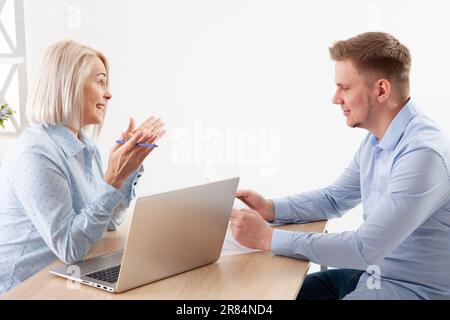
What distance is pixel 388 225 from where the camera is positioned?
1.53m

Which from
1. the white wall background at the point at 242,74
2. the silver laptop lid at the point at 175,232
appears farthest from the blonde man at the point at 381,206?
the white wall background at the point at 242,74

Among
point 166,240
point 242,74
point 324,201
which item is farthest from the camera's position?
point 242,74

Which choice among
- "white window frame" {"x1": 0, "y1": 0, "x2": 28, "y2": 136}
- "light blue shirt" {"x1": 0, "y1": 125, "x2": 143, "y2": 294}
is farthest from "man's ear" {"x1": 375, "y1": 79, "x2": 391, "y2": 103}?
"white window frame" {"x1": 0, "y1": 0, "x2": 28, "y2": 136}

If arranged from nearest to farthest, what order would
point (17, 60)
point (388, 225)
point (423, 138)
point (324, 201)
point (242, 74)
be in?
point (388, 225) → point (423, 138) → point (324, 201) → point (242, 74) → point (17, 60)

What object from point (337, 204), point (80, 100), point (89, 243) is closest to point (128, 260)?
point (89, 243)

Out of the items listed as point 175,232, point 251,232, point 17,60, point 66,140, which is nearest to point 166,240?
point 175,232

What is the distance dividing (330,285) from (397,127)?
0.54 meters

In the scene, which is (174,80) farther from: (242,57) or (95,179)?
(95,179)

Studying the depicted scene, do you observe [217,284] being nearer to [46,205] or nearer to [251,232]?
[251,232]

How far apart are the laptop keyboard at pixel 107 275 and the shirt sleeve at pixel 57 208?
0.39ft

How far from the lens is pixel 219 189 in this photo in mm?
1483

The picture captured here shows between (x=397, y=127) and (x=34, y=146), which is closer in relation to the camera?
(x=34, y=146)

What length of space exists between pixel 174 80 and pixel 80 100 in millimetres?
1802

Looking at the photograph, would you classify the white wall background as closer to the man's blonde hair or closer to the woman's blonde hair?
the man's blonde hair
